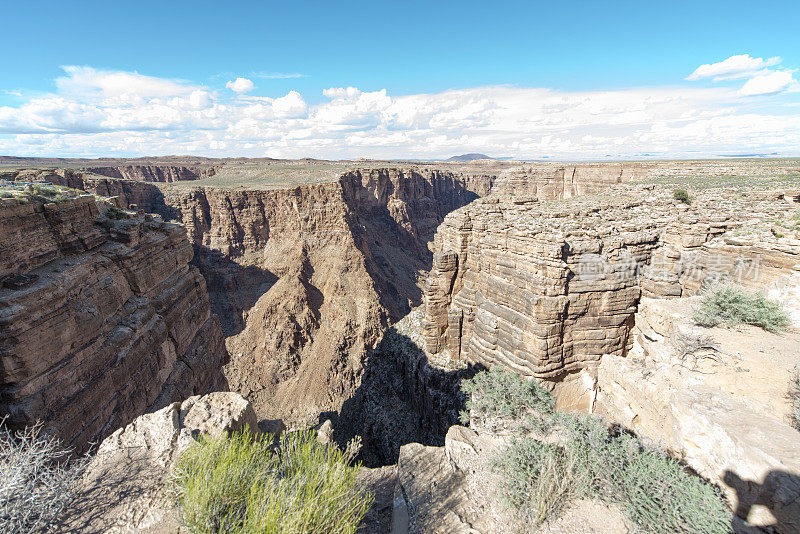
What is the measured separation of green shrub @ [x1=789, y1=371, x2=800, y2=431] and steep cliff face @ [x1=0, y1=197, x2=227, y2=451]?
48.0ft

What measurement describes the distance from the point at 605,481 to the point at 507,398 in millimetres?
5402

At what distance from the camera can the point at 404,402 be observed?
19297 mm

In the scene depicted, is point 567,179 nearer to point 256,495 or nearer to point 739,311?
point 739,311

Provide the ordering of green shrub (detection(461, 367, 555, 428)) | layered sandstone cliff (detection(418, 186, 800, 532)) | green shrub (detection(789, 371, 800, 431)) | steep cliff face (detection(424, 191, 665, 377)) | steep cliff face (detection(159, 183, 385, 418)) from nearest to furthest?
layered sandstone cliff (detection(418, 186, 800, 532)) → green shrub (detection(789, 371, 800, 431)) → green shrub (detection(461, 367, 555, 428)) → steep cliff face (detection(424, 191, 665, 377)) → steep cliff face (detection(159, 183, 385, 418))

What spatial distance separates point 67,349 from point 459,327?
14.1 metres

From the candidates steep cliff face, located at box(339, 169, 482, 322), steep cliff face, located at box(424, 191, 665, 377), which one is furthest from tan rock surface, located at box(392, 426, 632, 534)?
steep cliff face, located at box(339, 169, 482, 322)

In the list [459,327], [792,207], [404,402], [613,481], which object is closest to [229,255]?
[404,402]

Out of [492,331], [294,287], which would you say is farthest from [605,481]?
[294,287]

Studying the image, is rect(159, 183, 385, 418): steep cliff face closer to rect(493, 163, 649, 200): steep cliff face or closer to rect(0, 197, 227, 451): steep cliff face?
rect(0, 197, 227, 451): steep cliff face

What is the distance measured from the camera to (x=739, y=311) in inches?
337

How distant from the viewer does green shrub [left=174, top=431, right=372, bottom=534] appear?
3.69 meters

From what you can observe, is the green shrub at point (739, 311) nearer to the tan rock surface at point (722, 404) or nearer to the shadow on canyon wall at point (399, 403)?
the tan rock surface at point (722, 404)

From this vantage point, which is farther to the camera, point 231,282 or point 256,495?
point 231,282

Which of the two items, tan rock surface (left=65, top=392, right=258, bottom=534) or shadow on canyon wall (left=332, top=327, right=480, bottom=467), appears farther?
shadow on canyon wall (left=332, top=327, right=480, bottom=467)
